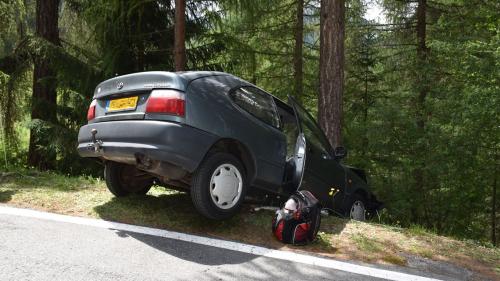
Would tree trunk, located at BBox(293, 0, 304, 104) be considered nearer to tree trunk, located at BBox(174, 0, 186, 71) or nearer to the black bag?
tree trunk, located at BBox(174, 0, 186, 71)

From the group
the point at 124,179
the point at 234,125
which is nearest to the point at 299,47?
the point at 124,179

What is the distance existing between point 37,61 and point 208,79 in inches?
343

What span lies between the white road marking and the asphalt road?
0.10m

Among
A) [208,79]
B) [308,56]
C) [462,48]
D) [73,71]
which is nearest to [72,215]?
[208,79]

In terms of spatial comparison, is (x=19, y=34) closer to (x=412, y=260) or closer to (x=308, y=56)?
(x=308, y=56)

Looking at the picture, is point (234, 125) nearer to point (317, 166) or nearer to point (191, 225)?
point (191, 225)

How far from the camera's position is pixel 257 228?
471cm

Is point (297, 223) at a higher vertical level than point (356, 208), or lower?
higher

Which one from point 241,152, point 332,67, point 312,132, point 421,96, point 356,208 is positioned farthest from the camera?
point 421,96

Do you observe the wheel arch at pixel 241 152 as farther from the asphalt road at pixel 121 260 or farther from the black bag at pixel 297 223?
the asphalt road at pixel 121 260

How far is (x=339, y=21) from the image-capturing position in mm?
7898

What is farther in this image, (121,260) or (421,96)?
(421,96)

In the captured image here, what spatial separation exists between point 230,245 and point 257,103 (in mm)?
1784

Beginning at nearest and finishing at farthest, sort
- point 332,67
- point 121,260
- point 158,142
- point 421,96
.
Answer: point 121,260 < point 158,142 < point 332,67 < point 421,96
